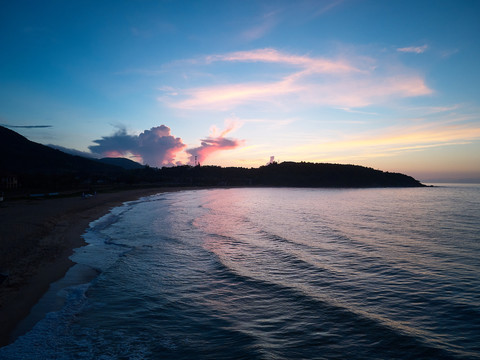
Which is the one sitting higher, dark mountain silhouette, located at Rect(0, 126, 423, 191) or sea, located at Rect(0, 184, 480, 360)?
dark mountain silhouette, located at Rect(0, 126, 423, 191)

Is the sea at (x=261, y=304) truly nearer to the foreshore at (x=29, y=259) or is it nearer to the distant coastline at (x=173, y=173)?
the foreshore at (x=29, y=259)

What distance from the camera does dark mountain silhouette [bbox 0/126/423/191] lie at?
4973 inches

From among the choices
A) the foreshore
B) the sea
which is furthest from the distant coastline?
the sea

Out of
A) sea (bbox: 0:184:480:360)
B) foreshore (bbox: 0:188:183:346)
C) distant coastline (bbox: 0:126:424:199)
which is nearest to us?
sea (bbox: 0:184:480:360)

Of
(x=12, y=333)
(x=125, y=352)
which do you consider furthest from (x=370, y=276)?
(x=12, y=333)

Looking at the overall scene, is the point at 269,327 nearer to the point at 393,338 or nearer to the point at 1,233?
the point at 393,338

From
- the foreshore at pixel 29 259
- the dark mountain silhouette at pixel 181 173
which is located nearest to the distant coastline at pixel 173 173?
the dark mountain silhouette at pixel 181 173

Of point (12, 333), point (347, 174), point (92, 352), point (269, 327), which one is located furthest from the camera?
point (347, 174)

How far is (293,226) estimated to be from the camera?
25.9 meters

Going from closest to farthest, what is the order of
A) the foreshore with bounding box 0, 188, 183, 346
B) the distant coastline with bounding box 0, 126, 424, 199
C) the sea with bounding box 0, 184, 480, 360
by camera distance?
the sea with bounding box 0, 184, 480, 360 → the foreshore with bounding box 0, 188, 183, 346 → the distant coastline with bounding box 0, 126, 424, 199

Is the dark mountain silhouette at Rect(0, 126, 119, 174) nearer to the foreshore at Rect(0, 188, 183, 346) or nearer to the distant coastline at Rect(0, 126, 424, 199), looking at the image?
the distant coastline at Rect(0, 126, 424, 199)

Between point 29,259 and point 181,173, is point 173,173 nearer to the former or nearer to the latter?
point 181,173

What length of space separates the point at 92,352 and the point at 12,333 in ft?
8.08

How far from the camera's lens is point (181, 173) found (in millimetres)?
171750
